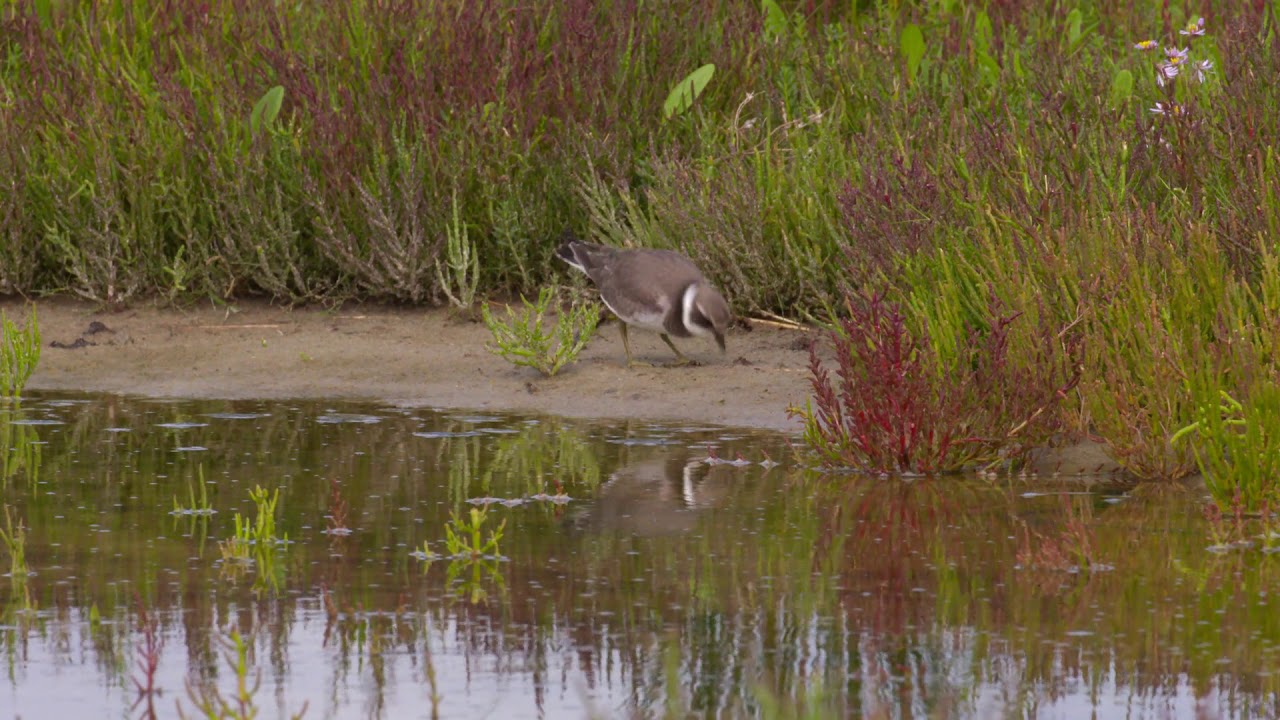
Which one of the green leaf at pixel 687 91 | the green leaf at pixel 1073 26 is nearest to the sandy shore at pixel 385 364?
the green leaf at pixel 687 91

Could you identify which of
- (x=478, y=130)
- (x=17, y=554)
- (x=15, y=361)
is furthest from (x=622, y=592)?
(x=478, y=130)

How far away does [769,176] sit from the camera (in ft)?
29.6

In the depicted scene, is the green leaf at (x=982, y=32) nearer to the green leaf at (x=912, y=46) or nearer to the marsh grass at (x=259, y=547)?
the green leaf at (x=912, y=46)

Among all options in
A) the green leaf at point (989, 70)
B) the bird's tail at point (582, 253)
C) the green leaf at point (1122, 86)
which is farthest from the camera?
the green leaf at point (989, 70)

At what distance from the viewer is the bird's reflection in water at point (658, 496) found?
5477 millimetres

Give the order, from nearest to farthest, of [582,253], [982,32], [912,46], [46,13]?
[582,253], [912,46], [46,13], [982,32]

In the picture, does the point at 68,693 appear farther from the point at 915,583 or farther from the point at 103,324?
the point at 103,324

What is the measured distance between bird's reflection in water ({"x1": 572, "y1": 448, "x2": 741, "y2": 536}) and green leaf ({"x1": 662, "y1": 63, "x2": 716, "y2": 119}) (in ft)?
10.7

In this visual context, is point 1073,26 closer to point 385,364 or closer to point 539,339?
point 539,339

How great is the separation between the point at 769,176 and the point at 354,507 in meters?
A: 3.83

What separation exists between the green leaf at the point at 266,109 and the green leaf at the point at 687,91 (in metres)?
1.92

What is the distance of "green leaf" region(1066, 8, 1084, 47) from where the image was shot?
34.3 ft

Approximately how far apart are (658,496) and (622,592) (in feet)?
4.37

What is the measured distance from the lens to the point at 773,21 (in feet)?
36.3
